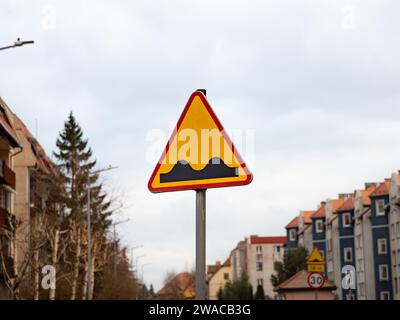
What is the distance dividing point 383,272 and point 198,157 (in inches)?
3884

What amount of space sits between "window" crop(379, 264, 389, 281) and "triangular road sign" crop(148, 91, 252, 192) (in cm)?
9783

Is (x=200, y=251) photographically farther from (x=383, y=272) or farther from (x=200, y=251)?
(x=383, y=272)

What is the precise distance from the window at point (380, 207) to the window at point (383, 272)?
577 cm

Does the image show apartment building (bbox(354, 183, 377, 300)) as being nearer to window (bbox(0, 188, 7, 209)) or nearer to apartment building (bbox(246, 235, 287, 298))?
window (bbox(0, 188, 7, 209))

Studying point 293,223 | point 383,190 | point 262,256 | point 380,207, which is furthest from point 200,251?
point 262,256

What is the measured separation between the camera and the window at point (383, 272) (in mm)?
100869

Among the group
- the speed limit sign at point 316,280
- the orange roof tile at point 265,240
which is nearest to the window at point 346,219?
the orange roof tile at point 265,240

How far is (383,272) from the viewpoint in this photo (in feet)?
332

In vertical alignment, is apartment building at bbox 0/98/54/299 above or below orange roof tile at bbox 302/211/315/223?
below

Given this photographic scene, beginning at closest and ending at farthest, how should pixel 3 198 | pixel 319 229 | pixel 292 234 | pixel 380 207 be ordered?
pixel 3 198, pixel 380 207, pixel 319 229, pixel 292 234

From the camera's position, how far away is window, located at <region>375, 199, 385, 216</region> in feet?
335

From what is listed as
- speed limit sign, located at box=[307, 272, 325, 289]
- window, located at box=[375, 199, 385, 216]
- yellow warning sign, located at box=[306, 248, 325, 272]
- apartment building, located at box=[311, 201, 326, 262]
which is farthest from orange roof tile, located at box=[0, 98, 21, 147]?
apartment building, located at box=[311, 201, 326, 262]
